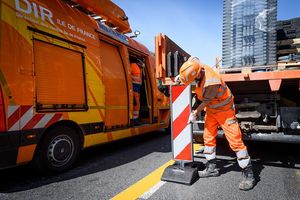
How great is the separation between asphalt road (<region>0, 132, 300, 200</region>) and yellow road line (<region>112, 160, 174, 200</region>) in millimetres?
72

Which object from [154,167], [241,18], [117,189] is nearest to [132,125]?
[154,167]

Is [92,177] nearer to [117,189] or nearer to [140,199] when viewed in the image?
[117,189]

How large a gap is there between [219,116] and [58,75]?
94.3 inches

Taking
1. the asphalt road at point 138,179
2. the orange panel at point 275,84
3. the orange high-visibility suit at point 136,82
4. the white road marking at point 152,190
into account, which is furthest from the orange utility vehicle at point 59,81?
the orange panel at point 275,84

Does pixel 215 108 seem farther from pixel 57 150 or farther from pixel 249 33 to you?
pixel 57 150

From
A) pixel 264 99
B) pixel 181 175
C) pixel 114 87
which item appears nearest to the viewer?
pixel 181 175

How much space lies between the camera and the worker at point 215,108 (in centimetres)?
330

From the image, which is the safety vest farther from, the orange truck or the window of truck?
the window of truck

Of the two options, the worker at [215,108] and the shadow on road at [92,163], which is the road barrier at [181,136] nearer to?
the worker at [215,108]

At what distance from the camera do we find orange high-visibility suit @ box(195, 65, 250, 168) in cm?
333

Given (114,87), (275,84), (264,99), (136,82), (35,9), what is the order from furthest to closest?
(136,82) → (114,87) → (264,99) → (275,84) → (35,9)

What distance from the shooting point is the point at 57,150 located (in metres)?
3.76

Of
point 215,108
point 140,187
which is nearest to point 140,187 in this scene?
point 140,187

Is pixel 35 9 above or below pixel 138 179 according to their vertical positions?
above
